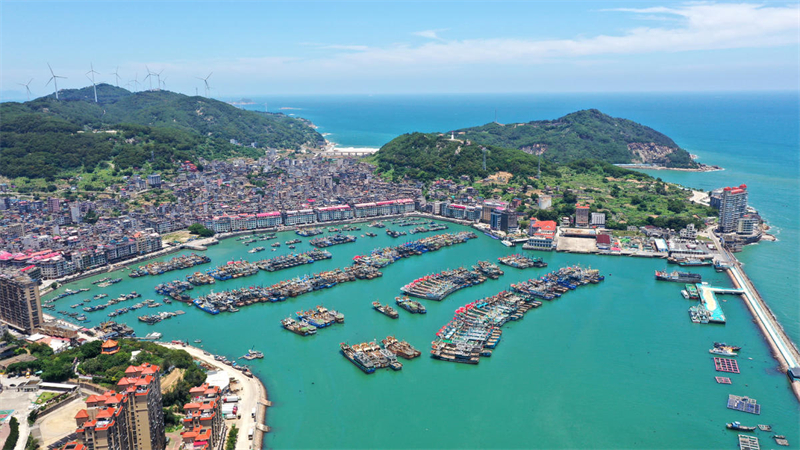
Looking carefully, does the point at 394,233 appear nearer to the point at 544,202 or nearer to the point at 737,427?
the point at 544,202

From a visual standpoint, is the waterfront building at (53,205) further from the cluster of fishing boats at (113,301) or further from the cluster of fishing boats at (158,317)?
the cluster of fishing boats at (158,317)

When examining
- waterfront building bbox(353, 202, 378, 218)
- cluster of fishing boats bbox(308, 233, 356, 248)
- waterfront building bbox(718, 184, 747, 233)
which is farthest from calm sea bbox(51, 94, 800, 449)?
waterfront building bbox(353, 202, 378, 218)

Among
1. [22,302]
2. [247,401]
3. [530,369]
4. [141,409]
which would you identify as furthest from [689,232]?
[22,302]

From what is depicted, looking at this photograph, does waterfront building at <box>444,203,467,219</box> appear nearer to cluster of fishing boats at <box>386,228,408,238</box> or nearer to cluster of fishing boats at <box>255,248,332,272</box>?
cluster of fishing boats at <box>386,228,408,238</box>

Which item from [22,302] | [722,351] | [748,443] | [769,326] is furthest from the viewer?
[769,326]

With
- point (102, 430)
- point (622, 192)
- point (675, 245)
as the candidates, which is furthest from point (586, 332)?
point (622, 192)

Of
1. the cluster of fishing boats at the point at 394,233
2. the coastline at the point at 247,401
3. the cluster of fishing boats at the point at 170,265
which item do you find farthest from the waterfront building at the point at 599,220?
the coastline at the point at 247,401
